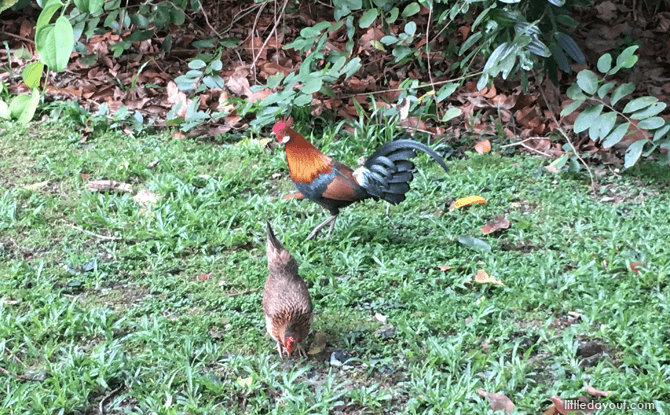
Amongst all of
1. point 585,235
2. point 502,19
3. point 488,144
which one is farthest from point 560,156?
point 502,19

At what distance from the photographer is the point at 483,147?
18.6 ft

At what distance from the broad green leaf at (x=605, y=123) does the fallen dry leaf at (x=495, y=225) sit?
0.96m

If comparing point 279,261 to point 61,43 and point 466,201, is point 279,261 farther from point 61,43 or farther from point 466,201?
point 61,43

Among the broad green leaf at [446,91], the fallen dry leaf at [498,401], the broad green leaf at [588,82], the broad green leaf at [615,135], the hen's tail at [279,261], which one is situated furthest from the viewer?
the broad green leaf at [446,91]

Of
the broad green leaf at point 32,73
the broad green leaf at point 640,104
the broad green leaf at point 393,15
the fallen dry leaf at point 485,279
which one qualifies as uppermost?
the broad green leaf at point 32,73

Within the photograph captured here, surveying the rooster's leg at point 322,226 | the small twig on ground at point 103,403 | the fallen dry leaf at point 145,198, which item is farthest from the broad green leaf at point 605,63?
the small twig on ground at point 103,403

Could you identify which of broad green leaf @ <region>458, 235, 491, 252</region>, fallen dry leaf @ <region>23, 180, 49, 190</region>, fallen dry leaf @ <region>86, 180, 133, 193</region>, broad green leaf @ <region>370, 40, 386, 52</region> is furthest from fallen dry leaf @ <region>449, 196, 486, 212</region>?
fallen dry leaf @ <region>23, 180, 49, 190</region>

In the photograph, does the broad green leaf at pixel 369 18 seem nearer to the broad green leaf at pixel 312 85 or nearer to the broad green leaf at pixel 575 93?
the broad green leaf at pixel 312 85

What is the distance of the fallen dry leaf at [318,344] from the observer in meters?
3.51

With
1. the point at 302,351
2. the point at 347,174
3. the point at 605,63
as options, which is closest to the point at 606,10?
the point at 605,63

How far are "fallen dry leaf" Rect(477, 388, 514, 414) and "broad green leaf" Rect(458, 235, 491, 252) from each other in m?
1.32

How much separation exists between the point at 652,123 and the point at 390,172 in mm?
2035

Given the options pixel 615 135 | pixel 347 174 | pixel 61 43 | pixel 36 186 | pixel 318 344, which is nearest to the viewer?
pixel 61 43

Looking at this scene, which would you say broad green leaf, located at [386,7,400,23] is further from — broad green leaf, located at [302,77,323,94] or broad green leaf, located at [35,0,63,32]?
broad green leaf, located at [35,0,63,32]
